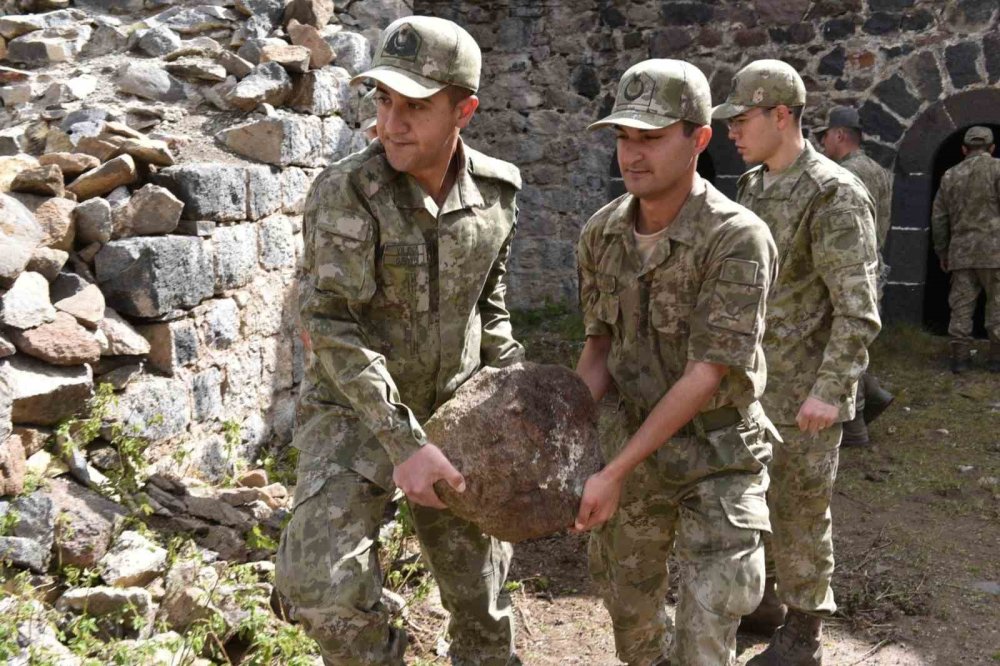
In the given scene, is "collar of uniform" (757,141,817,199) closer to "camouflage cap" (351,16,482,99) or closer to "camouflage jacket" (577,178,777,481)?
"camouflage jacket" (577,178,777,481)

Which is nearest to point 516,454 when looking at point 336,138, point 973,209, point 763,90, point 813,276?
point 813,276

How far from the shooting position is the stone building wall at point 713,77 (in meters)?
9.46

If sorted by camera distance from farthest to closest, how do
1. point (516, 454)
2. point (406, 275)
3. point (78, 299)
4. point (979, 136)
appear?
point (979, 136), point (78, 299), point (406, 275), point (516, 454)

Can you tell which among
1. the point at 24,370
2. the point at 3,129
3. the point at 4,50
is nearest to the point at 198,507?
the point at 24,370

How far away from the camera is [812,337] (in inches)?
149

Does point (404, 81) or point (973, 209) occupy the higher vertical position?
point (404, 81)

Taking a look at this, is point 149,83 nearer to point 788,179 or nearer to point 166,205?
point 166,205

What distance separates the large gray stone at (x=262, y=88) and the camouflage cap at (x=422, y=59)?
9.26 ft

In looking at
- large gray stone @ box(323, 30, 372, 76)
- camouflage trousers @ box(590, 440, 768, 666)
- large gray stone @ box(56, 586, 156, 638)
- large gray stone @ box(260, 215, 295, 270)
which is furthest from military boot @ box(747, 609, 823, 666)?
large gray stone @ box(323, 30, 372, 76)

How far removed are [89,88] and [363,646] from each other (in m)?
3.80

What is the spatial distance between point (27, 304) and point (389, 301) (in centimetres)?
161

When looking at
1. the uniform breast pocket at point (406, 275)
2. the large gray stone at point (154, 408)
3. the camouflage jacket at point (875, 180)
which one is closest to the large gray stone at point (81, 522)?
the large gray stone at point (154, 408)

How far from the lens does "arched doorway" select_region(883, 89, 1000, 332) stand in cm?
941

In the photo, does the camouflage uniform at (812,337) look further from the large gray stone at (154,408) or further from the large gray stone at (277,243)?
the large gray stone at (277,243)
